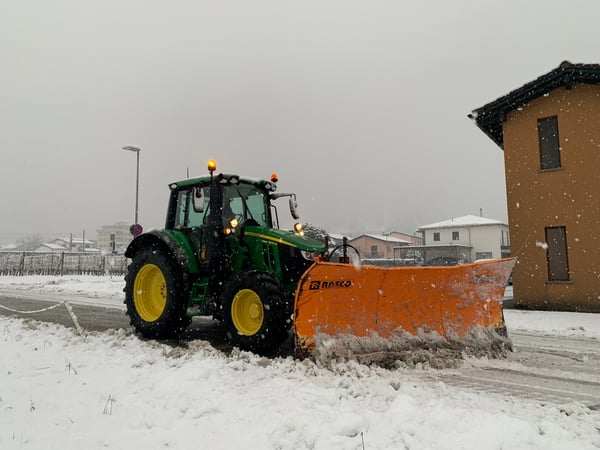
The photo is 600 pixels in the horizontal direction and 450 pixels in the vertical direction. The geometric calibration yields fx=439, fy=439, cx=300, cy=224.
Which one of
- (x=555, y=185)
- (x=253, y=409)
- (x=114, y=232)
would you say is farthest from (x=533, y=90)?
(x=114, y=232)

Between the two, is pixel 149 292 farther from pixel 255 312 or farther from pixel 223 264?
pixel 255 312

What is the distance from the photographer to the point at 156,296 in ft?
23.0

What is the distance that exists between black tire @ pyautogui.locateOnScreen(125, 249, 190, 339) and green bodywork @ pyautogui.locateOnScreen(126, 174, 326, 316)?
17cm

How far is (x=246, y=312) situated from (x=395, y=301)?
5.89 feet

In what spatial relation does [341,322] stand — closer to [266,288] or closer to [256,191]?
[266,288]

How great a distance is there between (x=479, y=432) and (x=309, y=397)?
1.32 meters

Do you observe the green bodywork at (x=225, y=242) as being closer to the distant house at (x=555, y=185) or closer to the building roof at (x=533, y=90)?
the distant house at (x=555, y=185)

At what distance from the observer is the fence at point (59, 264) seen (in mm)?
31719

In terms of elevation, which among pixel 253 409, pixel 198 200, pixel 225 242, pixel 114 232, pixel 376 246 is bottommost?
pixel 253 409

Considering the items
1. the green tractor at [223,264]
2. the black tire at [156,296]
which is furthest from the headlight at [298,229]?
the black tire at [156,296]

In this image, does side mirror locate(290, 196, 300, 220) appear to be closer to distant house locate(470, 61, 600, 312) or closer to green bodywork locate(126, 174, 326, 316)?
green bodywork locate(126, 174, 326, 316)

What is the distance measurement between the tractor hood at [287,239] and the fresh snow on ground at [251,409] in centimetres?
155

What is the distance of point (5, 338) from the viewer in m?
6.38

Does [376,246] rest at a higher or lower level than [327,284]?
higher
